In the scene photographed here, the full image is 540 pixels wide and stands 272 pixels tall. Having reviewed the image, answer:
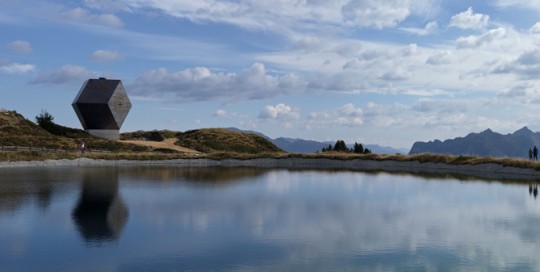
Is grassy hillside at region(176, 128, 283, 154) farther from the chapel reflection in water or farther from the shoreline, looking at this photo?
the chapel reflection in water

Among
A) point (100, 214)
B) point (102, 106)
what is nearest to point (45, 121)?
point (102, 106)

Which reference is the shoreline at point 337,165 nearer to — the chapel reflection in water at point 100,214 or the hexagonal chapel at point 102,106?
the hexagonal chapel at point 102,106

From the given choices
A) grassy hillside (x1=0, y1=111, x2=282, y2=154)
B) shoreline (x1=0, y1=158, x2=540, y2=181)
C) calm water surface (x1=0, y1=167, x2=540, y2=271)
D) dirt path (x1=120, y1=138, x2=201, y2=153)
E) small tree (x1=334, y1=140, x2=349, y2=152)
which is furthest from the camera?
dirt path (x1=120, y1=138, x2=201, y2=153)

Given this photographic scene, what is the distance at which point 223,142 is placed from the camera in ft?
375

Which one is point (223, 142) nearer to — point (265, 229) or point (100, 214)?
point (100, 214)

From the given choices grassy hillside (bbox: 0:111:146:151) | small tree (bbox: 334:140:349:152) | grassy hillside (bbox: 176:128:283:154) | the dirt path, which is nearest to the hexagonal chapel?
grassy hillside (bbox: 0:111:146:151)

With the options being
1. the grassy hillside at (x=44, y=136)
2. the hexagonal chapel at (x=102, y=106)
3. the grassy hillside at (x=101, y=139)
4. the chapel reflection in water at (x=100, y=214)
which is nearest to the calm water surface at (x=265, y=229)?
the chapel reflection in water at (x=100, y=214)

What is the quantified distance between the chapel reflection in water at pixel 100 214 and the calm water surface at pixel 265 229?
5 centimetres

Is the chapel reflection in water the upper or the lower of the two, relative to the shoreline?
lower

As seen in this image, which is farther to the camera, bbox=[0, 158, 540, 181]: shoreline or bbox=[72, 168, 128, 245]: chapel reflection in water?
bbox=[0, 158, 540, 181]: shoreline

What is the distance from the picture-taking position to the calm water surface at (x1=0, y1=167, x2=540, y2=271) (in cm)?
1628

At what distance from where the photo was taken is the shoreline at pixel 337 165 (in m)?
57.2

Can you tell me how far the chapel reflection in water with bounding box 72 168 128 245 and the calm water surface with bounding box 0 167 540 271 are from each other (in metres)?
0.05

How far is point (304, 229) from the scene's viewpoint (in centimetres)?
2184
